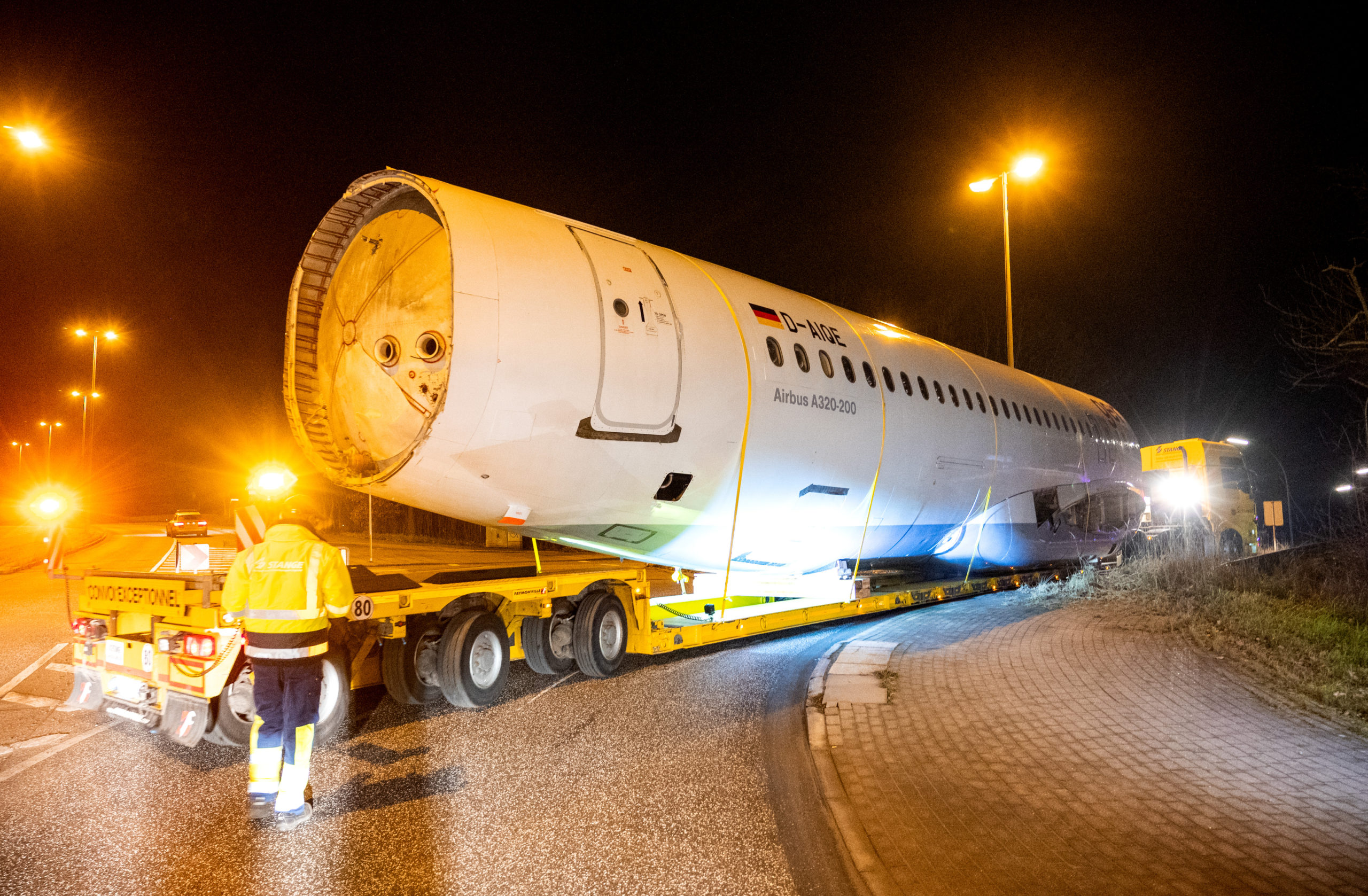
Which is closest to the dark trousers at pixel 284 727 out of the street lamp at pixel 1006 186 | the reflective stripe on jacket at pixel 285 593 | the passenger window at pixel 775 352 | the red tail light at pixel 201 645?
the reflective stripe on jacket at pixel 285 593

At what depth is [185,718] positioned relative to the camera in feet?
17.7

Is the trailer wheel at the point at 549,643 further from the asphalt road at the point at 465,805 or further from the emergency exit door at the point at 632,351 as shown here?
the emergency exit door at the point at 632,351

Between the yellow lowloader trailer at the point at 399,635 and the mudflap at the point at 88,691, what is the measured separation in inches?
0.6

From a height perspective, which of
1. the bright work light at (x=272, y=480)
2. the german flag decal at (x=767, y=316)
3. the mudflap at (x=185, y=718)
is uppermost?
the german flag decal at (x=767, y=316)

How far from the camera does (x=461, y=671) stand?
6438mm

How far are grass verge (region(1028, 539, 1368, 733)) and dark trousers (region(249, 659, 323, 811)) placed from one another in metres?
7.44

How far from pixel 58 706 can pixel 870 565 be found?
8262mm

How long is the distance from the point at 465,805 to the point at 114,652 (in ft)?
10.5

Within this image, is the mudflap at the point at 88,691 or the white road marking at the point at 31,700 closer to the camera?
the mudflap at the point at 88,691

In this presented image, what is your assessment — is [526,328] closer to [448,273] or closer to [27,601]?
[448,273]

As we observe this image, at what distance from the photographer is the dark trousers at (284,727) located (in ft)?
14.8

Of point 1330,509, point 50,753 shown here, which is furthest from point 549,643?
point 1330,509

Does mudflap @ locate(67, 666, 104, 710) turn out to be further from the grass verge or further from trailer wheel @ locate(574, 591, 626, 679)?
the grass verge

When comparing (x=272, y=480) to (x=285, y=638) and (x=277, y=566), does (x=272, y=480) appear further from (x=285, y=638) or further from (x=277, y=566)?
(x=285, y=638)
